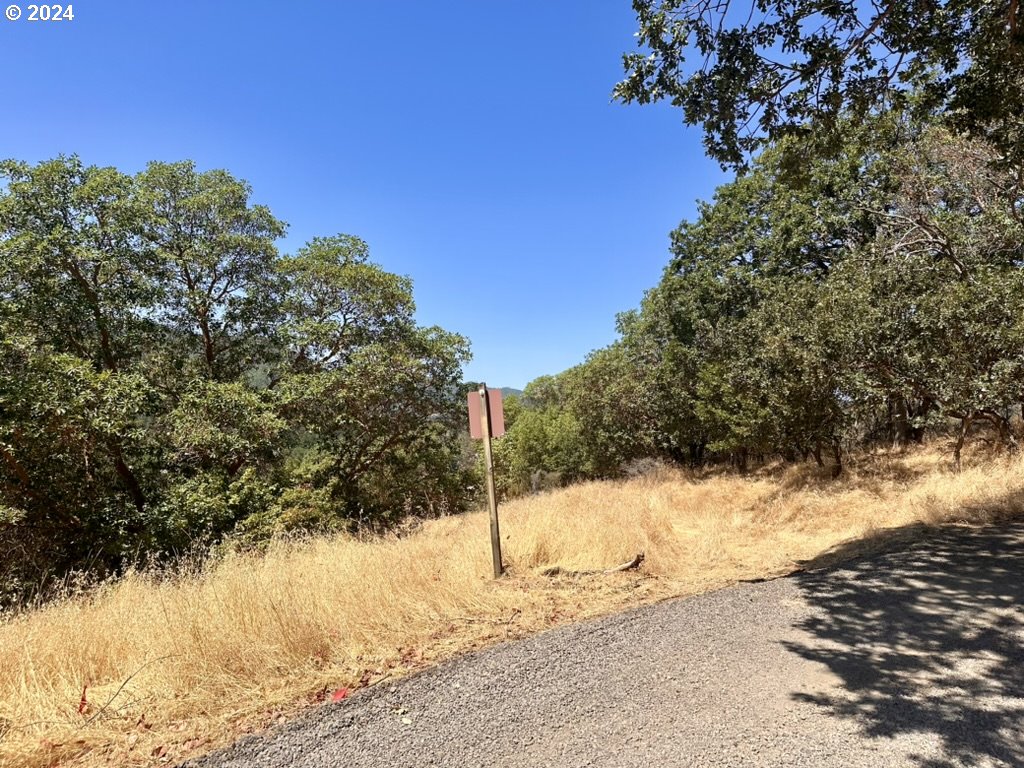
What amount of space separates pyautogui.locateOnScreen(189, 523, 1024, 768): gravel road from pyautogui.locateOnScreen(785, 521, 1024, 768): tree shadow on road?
0.04 feet

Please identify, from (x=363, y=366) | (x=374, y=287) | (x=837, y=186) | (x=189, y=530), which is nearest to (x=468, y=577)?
(x=189, y=530)

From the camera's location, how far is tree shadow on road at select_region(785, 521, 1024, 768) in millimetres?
2428

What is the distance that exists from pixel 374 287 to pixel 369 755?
11802mm

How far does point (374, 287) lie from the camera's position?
13.1 metres

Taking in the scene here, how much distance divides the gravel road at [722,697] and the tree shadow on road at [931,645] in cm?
1

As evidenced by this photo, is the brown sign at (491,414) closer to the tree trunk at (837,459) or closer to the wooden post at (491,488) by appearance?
the wooden post at (491,488)

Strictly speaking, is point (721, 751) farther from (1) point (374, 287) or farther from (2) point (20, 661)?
(1) point (374, 287)

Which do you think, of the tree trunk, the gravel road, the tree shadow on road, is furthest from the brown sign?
the tree trunk

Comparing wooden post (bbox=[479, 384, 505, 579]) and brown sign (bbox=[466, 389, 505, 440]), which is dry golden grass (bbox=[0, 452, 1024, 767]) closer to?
wooden post (bbox=[479, 384, 505, 579])

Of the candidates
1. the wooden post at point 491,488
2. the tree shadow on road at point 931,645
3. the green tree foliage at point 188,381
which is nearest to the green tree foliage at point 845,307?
the tree shadow on road at point 931,645

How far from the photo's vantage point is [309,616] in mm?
3861

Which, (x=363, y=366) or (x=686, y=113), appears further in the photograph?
(x=363, y=366)

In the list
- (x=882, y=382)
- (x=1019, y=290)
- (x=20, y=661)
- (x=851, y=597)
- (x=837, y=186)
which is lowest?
(x=851, y=597)

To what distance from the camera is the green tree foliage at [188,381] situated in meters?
8.26
